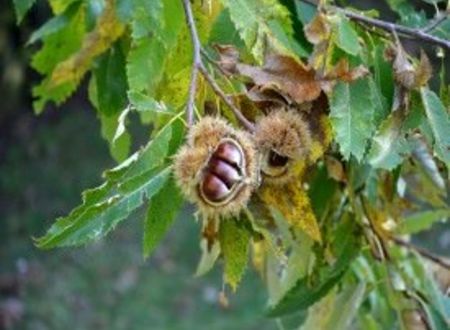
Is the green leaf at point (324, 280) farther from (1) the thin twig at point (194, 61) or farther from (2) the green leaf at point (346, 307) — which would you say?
(1) the thin twig at point (194, 61)

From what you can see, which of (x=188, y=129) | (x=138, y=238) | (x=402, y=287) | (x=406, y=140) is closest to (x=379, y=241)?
(x=402, y=287)

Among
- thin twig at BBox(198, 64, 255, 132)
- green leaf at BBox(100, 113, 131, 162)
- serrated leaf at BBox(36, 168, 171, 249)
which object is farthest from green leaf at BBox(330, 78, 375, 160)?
green leaf at BBox(100, 113, 131, 162)

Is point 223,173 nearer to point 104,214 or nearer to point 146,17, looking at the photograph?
point 104,214

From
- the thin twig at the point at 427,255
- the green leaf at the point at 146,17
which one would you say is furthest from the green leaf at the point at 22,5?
the thin twig at the point at 427,255

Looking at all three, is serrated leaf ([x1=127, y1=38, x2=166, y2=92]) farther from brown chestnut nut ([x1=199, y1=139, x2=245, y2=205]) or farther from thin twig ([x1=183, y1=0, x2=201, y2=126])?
brown chestnut nut ([x1=199, y1=139, x2=245, y2=205])

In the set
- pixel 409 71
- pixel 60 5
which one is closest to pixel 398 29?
pixel 409 71

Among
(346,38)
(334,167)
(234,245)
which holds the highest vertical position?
(346,38)

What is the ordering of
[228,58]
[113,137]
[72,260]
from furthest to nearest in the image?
[72,260] → [113,137] → [228,58]
